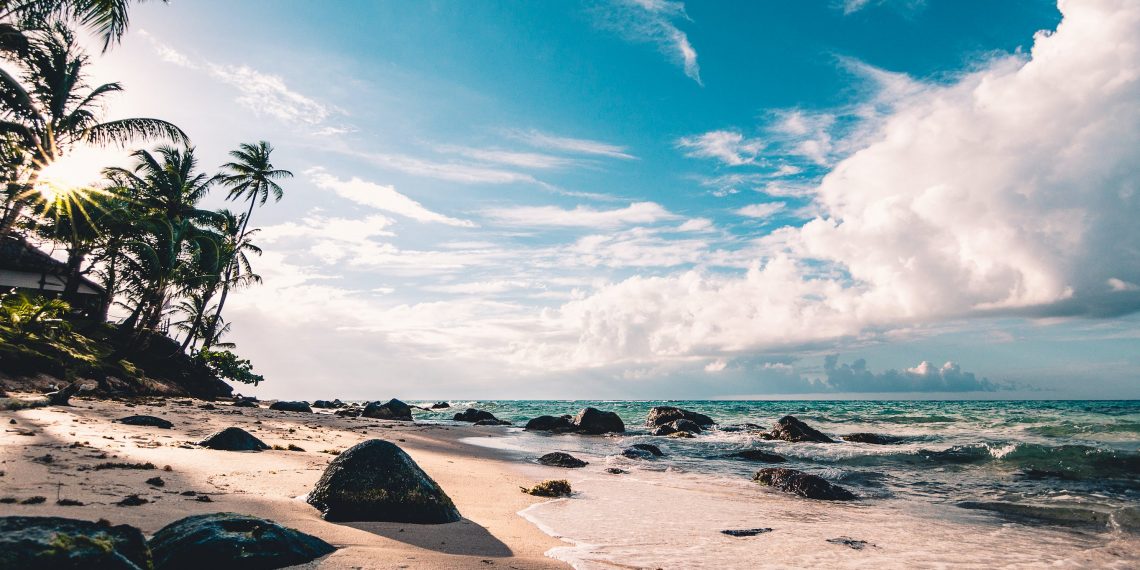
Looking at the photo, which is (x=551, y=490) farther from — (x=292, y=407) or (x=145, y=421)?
(x=292, y=407)

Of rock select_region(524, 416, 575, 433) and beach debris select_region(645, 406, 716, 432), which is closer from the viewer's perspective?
rock select_region(524, 416, 575, 433)

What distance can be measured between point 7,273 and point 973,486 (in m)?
39.3

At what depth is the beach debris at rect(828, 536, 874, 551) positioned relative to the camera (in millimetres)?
6243

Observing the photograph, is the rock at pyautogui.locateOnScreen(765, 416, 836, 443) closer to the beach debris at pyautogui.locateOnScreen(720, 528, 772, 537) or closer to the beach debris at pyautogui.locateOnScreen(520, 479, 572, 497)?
the beach debris at pyautogui.locateOnScreen(520, 479, 572, 497)

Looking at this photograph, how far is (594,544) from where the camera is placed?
587 cm

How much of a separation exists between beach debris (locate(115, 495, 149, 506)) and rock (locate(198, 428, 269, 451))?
437cm

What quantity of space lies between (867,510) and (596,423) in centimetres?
1745

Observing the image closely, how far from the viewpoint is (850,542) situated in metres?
6.41

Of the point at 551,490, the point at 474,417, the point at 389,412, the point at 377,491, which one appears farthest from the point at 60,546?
the point at 474,417

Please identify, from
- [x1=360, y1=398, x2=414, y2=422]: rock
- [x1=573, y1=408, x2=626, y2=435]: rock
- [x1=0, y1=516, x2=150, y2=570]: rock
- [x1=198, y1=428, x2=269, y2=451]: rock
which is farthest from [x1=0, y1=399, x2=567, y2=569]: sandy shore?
[x1=360, y1=398, x2=414, y2=422]: rock

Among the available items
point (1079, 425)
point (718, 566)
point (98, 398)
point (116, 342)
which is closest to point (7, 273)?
point (116, 342)

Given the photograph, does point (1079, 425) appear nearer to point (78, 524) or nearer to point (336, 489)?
point (336, 489)

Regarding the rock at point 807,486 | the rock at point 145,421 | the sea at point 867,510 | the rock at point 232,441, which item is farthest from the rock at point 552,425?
the rock at point 232,441

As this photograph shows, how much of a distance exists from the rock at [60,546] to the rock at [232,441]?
709cm
